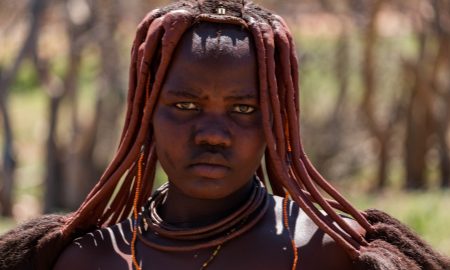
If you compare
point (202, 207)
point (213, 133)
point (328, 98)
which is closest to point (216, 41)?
point (213, 133)

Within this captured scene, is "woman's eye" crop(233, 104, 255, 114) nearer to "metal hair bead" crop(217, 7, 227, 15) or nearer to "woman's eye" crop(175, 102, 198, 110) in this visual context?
"woman's eye" crop(175, 102, 198, 110)

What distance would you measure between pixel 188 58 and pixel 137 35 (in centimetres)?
28

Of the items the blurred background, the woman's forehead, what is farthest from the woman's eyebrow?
the blurred background

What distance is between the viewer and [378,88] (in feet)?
43.5

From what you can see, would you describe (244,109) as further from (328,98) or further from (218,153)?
(328,98)

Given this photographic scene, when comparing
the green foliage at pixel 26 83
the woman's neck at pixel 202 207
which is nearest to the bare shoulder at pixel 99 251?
the woman's neck at pixel 202 207

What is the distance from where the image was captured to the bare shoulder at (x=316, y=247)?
3.04m

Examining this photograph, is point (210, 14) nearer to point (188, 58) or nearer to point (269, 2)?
point (188, 58)

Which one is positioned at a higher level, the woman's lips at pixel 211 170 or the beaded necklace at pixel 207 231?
the woman's lips at pixel 211 170

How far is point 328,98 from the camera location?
571 inches

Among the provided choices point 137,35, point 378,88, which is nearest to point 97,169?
point 378,88

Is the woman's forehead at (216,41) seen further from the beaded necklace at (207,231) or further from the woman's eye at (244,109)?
the beaded necklace at (207,231)

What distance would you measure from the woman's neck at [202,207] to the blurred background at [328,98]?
7100 millimetres

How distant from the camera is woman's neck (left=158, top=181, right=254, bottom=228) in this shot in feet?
10.3
